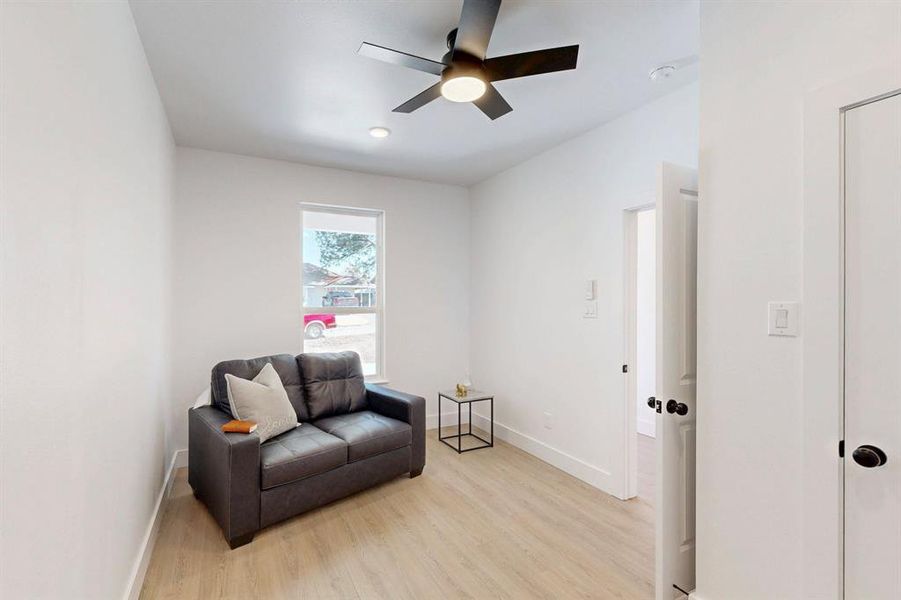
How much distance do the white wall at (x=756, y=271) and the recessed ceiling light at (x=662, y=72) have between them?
1.75ft

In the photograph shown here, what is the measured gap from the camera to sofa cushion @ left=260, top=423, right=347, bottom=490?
2.67 metres

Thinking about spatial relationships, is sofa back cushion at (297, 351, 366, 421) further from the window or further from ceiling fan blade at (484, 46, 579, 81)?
ceiling fan blade at (484, 46, 579, 81)

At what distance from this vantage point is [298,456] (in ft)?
9.16

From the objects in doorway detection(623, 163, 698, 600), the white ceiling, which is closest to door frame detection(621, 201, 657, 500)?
the white ceiling

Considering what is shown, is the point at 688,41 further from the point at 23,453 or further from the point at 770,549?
the point at 23,453

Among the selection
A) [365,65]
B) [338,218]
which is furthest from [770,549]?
[338,218]

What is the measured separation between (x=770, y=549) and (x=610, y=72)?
95.7 inches

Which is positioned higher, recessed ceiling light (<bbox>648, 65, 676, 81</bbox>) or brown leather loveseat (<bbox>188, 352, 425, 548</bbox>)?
recessed ceiling light (<bbox>648, 65, 676, 81</bbox>)

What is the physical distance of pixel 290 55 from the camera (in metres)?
2.36

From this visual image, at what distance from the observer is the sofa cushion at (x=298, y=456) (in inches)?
105

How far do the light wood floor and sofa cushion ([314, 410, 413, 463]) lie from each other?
346 millimetres

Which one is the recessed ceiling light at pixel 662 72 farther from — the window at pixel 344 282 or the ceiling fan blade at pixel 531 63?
the window at pixel 344 282

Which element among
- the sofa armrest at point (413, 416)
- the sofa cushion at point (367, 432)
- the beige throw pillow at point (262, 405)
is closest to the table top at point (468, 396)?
the sofa armrest at point (413, 416)

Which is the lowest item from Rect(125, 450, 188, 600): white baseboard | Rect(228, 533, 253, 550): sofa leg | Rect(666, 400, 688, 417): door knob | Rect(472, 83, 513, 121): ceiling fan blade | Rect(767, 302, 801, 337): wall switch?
Rect(228, 533, 253, 550): sofa leg
